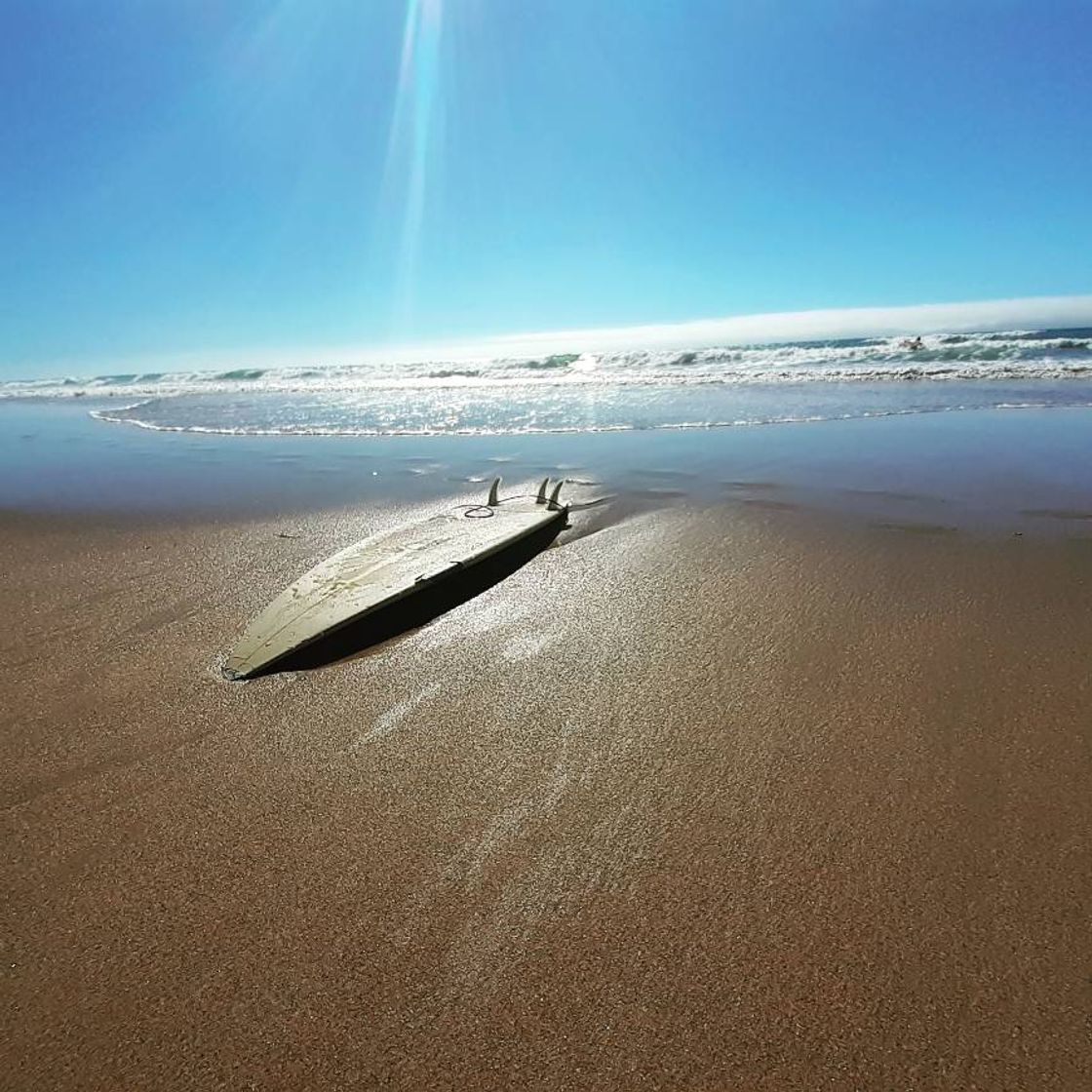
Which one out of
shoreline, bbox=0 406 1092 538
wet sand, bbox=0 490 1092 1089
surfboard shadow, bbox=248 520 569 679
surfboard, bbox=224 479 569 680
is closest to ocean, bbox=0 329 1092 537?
shoreline, bbox=0 406 1092 538

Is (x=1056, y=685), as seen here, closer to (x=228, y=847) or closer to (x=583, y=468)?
(x=228, y=847)

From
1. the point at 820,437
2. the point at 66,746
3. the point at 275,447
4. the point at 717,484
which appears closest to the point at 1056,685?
the point at 66,746

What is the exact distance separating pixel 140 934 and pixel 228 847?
33 cm

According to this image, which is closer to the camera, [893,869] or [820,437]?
[893,869]

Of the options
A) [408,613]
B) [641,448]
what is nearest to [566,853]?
[408,613]

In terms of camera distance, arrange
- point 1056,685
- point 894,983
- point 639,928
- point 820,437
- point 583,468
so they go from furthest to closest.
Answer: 1. point 820,437
2. point 583,468
3. point 1056,685
4. point 639,928
5. point 894,983

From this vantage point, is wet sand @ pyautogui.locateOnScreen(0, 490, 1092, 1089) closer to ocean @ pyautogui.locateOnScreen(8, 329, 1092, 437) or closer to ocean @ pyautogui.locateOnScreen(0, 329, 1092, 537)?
ocean @ pyautogui.locateOnScreen(0, 329, 1092, 537)

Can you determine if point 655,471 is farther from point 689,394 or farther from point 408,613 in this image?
point 689,394

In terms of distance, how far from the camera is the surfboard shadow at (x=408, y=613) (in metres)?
3.35

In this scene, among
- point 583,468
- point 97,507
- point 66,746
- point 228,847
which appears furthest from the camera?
point 583,468

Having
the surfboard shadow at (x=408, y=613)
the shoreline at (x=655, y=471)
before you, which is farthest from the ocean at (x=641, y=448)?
the surfboard shadow at (x=408, y=613)

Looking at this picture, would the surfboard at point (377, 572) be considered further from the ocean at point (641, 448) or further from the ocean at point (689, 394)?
the ocean at point (689, 394)

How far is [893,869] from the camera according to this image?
2010 mm

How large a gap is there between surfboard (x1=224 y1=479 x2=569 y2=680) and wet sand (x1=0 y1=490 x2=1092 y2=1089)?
0.77 ft
